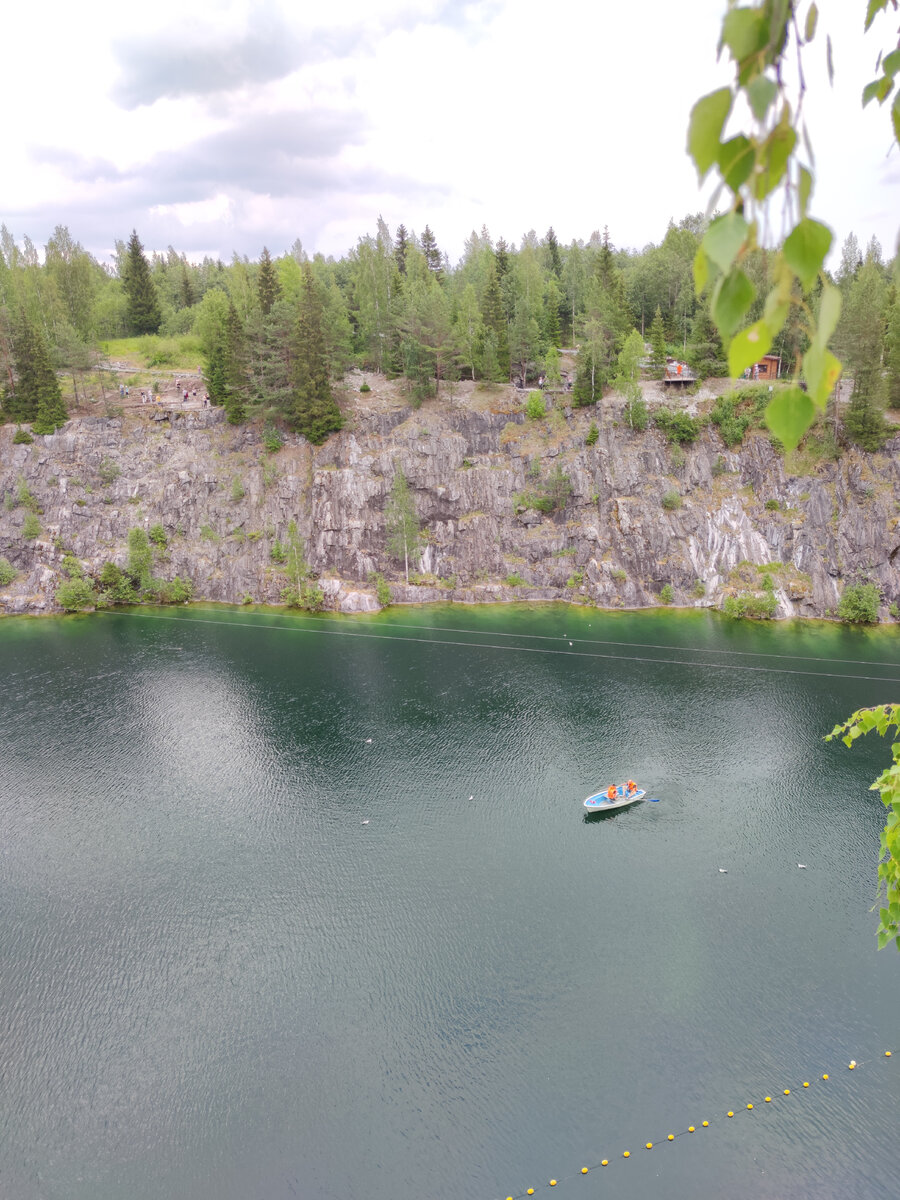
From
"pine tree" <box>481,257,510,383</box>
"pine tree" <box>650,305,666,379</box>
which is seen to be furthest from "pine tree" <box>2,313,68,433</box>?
"pine tree" <box>650,305,666,379</box>

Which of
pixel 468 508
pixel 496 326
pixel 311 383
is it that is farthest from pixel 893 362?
pixel 311 383

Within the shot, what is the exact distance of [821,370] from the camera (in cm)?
138

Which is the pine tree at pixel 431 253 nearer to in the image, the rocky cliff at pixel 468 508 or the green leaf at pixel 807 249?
the rocky cliff at pixel 468 508

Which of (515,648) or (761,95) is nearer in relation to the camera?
(761,95)

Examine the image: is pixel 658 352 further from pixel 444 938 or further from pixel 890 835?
pixel 890 835

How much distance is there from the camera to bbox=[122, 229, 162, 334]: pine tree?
65.4 metres

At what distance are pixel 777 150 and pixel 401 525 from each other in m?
39.3

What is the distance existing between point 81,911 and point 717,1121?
1615cm

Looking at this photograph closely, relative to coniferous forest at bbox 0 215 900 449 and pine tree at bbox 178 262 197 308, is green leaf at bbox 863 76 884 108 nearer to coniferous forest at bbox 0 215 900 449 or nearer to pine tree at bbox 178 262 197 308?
coniferous forest at bbox 0 215 900 449

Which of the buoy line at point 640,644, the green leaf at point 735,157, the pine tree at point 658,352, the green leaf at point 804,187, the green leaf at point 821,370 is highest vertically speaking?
the pine tree at point 658,352

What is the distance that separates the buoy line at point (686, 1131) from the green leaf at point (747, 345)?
1536cm

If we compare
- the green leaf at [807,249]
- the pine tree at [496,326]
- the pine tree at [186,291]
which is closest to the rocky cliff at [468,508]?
the pine tree at [496,326]

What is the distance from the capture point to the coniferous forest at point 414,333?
4269cm

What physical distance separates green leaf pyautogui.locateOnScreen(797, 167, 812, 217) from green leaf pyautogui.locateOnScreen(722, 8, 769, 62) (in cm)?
27
